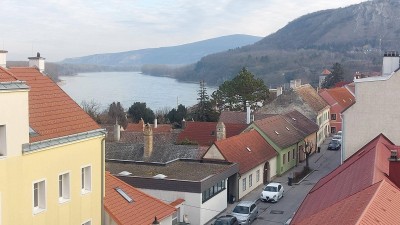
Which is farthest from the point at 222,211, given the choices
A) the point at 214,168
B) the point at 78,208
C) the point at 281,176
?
the point at 78,208

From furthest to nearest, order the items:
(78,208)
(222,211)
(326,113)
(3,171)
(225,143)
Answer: (326,113), (225,143), (222,211), (78,208), (3,171)

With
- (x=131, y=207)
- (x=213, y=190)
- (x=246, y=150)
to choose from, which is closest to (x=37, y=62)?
(x=131, y=207)

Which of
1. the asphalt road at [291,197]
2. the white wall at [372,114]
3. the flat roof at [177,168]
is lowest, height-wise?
the asphalt road at [291,197]

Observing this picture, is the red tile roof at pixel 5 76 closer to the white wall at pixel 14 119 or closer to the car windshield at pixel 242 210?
the white wall at pixel 14 119

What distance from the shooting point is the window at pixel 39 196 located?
16.3 meters

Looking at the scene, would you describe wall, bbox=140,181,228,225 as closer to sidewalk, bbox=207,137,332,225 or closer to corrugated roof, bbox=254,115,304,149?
sidewalk, bbox=207,137,332,225

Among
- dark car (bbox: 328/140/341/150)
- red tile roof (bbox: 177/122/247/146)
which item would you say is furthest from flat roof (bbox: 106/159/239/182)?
dark car (bbox: 328/140/341/150)

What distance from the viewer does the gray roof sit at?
38656 millimetres

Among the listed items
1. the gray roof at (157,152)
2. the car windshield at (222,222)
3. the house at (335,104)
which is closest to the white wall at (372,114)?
the car windshield at (222,222)

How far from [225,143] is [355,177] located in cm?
1702

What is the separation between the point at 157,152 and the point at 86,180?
20.7m

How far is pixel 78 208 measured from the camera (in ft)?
59.6

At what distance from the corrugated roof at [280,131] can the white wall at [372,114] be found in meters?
12.0

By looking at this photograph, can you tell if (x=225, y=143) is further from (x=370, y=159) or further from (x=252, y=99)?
(x=252, y=99)
